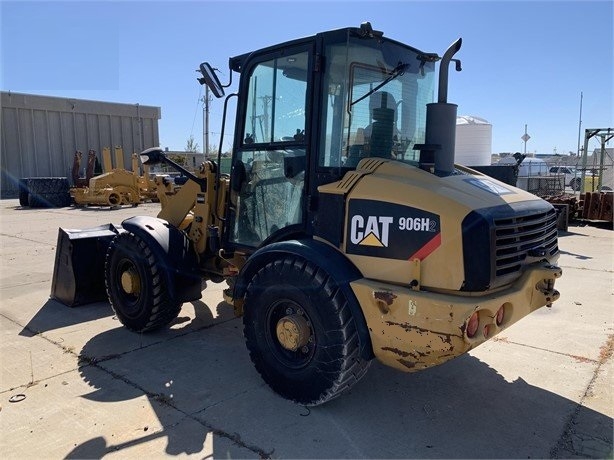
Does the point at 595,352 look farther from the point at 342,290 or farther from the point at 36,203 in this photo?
the point at 36,203

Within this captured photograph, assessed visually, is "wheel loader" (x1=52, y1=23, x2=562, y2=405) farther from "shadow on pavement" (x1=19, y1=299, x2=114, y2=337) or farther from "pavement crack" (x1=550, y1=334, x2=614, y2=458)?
"shadow on pavement" (x1=19, y1=299, x2=114, y2=337)

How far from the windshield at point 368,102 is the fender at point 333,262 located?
63cm

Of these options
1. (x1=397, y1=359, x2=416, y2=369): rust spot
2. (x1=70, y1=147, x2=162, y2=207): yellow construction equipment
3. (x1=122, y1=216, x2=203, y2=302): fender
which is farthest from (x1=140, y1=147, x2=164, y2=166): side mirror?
(x1=70, y1=147, x2=162, y2=207): yellow construction equipment

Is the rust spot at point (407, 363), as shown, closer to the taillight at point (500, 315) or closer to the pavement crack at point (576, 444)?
the taillight at point (500, 315)

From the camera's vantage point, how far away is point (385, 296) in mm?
2980

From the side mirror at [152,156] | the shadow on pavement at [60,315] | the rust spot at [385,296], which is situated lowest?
the shadow on pavement at [60,315]

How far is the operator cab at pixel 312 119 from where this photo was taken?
3469 millimetres

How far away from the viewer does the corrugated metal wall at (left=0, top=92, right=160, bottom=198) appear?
1096 inches

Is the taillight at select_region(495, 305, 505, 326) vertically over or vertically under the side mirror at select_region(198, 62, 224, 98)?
under

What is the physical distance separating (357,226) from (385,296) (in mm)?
522

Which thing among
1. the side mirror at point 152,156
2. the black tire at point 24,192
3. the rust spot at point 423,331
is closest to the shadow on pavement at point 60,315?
the side mirror at point 152,156

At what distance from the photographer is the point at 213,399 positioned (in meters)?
3.58

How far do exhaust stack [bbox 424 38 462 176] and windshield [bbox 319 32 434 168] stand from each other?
0.28m

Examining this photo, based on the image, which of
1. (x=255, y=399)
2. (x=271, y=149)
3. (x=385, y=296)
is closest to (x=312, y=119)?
(x=271, y=149)
